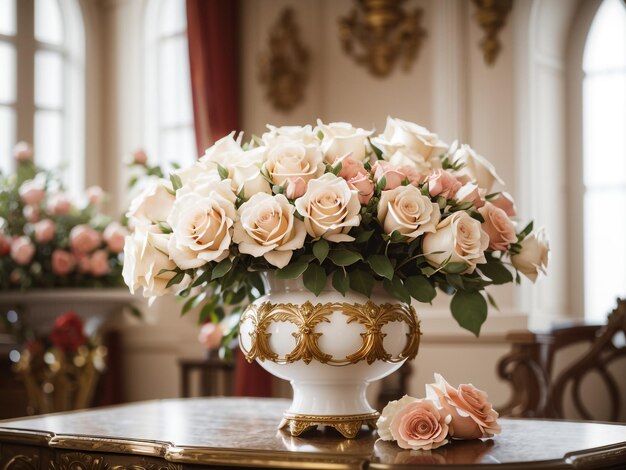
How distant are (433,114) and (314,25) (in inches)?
40.8

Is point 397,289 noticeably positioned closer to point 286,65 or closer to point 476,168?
point 476,168

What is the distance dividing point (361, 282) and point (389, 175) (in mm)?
220

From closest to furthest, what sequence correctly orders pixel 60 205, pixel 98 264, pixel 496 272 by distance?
1. pixel 496 272
2. pixel 98 264
3. pixel 60 205

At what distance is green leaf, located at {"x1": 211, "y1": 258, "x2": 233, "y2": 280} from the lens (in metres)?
1.85

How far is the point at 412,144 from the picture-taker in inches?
80.1

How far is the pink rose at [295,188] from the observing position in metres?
1.84

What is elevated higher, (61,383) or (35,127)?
(35,127)


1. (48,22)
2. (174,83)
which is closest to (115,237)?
(174,83)

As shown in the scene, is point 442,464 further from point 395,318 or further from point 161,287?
point 161,287

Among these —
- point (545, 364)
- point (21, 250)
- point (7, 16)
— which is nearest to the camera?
point (545, 364)

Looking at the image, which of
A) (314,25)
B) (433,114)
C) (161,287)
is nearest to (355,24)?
(314,25)

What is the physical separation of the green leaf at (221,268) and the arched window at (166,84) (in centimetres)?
487

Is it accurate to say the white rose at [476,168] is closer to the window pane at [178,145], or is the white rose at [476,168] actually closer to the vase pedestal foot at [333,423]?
the vase pedestal foot at [333,423]

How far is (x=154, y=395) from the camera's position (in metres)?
6.36
